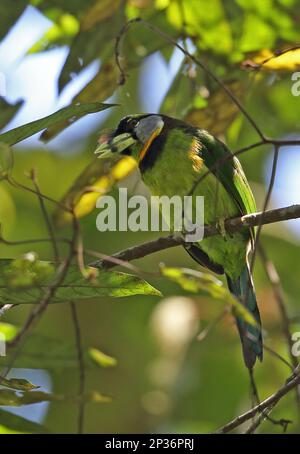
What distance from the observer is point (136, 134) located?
12.5 ft

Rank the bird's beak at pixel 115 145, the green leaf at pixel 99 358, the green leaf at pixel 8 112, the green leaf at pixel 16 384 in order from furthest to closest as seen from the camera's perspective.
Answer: the bird's beak at pixel 115 145 → the green leaf at pixel 8 112 → the green leaf at pixel 99 358 → the green leaf at pixel 16 384

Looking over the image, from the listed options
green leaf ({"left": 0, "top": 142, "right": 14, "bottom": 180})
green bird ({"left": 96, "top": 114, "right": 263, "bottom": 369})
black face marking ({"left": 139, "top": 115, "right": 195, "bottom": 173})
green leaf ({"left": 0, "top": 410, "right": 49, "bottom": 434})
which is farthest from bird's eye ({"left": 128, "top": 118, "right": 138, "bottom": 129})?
green leaf ({"left": 0, "top": 142, "right": 14, "bottom": 180})

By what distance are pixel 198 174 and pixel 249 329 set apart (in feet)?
2.17

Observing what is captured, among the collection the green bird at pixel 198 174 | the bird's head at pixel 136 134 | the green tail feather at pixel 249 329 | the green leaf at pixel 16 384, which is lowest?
the green leaf at pixel 16 384

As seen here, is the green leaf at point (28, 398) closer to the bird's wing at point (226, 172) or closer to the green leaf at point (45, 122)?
the green leaf at point (45, 122)

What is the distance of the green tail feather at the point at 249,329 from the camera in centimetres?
328

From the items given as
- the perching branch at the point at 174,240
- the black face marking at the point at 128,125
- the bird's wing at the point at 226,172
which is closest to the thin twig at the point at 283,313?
the bird's wing at the point at 226,172

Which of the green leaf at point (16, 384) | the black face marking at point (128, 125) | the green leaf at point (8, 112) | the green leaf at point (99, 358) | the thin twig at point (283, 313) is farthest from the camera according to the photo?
the black face marking at point (128, 125)

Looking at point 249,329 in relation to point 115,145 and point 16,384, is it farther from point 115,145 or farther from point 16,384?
point 16,384

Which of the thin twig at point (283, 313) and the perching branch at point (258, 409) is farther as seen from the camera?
the thin twig at point (283, 313)

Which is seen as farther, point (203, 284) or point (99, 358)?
point (99, 358)

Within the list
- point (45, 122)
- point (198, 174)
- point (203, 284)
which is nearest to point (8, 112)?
point (198, 174)

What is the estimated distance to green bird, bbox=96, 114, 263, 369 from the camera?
11.8 ft

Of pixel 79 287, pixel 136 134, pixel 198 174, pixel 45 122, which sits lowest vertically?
pixel 79 287
